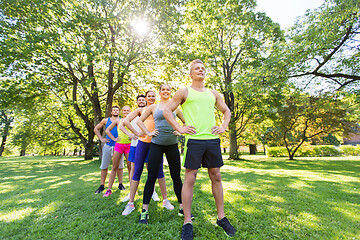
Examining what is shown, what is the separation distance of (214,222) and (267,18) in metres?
18.5

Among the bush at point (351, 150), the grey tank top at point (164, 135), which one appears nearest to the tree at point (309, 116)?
the grey tank top at point (164, 135)

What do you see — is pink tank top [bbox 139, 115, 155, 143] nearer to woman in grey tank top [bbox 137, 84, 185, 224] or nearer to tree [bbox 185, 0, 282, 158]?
woman in grey tank top [bbox 137, 84, 185, 224]

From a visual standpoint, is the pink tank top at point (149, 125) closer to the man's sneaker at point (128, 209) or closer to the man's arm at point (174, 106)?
the man's arm at point (174, 106)

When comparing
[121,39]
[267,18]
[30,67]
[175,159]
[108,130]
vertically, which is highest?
[267,18]

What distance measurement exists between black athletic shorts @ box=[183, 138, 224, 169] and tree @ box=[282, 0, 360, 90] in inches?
340

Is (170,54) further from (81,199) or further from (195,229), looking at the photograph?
(195,229)

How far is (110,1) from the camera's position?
11.0 meters

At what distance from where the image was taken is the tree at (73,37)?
9.52 metres

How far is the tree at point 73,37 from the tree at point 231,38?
3.93 m

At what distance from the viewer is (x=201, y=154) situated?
8.23ft

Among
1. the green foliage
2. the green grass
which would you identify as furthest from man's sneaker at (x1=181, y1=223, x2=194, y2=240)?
the green foliage

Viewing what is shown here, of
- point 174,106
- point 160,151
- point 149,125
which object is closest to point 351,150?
point 149,125

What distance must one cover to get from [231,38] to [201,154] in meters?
18.1

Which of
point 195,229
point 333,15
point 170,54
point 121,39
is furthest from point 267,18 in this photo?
point 195,229
